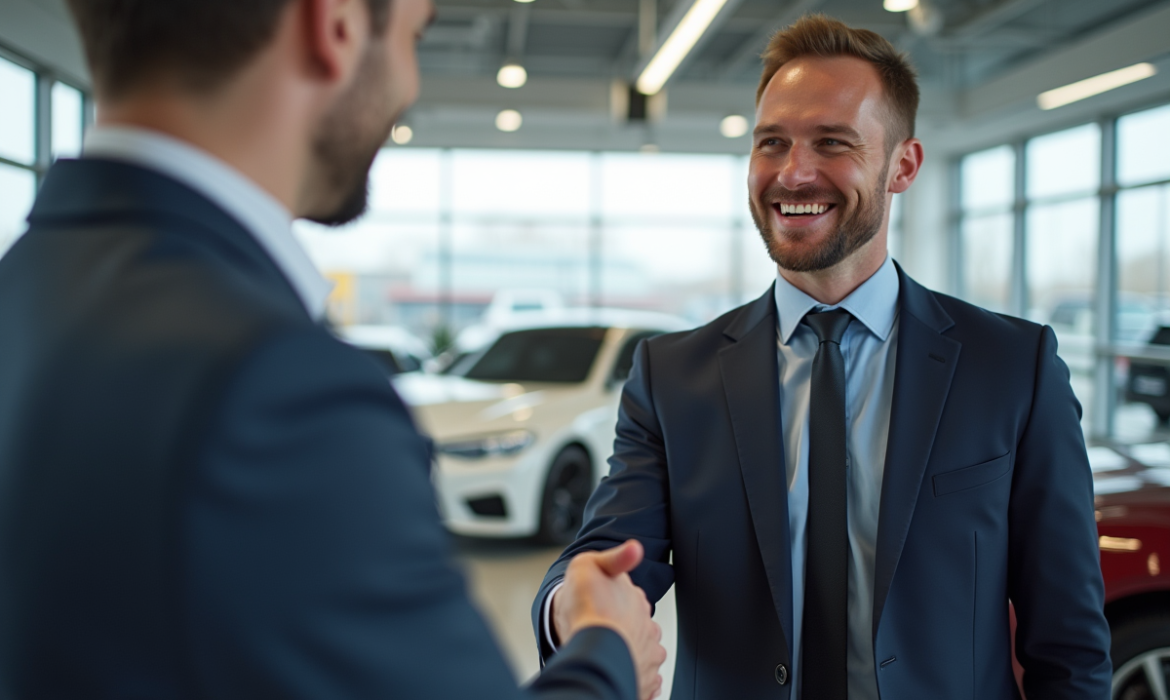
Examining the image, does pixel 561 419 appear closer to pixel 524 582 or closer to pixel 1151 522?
pixel 524 582

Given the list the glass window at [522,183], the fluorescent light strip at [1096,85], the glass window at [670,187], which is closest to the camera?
the fluorescent light strip at [1096,85]

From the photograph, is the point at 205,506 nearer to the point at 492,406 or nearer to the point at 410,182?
the point at 492,406

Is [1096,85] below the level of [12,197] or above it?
above

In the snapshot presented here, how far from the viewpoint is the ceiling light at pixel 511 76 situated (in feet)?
30.2

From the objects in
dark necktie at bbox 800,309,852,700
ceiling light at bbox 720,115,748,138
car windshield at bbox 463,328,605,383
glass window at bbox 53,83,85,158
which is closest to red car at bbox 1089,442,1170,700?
dark necktie at bbox 800,309,852,700

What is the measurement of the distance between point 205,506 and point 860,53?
1.39 metres

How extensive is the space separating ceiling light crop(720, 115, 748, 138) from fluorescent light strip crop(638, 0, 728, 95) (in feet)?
11.6

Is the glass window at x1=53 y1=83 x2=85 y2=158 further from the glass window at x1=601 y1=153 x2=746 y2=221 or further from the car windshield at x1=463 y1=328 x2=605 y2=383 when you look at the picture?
the glass window at x1=601 y1=153 x2=746 y2=221

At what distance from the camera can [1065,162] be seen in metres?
11.0

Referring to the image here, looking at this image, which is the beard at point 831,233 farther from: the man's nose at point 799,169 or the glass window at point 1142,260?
the glass window at point 1142,260

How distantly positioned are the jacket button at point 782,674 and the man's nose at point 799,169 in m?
0.80

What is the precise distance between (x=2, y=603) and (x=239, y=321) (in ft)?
0.82

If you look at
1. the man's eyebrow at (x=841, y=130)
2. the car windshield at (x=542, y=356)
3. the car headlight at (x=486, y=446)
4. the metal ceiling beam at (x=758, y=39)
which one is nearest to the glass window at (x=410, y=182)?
the metal ceiling beam at (x=758, y=39)

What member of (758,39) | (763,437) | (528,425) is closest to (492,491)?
(528,425)
